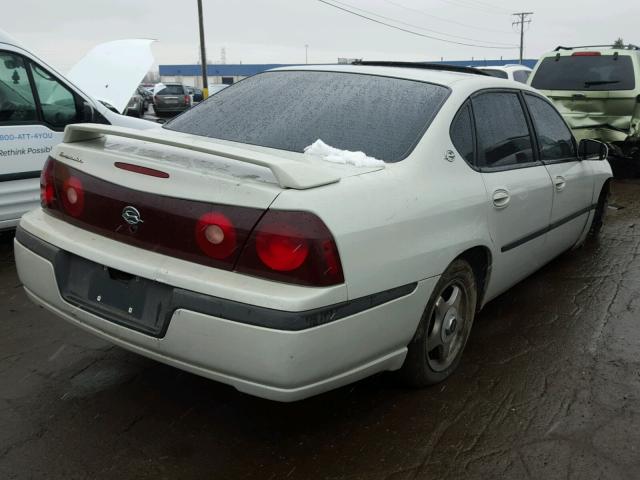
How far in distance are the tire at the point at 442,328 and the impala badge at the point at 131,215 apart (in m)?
1.26

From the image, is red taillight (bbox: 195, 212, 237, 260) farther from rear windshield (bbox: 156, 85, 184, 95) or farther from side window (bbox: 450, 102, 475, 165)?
rear windshield (bbox: 156, 85, 184, 95)

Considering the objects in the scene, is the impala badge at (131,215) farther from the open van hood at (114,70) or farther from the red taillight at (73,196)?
the open van hood at (114,70)

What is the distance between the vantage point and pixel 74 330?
11.6 ft

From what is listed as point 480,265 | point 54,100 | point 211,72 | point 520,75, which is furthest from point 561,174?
point 211,72

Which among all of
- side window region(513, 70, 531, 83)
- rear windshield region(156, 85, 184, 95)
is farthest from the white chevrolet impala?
rear windshield region(156, 85, 184, 95)

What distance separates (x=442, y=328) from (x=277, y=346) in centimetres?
112

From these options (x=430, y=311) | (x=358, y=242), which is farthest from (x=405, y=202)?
(x=430, y=311)

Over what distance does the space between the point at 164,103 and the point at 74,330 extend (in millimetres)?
25940

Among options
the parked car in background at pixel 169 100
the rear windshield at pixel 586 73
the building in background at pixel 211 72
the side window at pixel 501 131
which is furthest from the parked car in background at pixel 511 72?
the building in background at pixel 211 72

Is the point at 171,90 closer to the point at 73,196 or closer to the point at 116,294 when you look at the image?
the point at 73,196

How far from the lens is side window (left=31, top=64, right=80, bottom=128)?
5.07 meters

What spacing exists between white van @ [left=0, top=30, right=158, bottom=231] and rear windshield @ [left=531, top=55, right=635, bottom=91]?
24.3 feet

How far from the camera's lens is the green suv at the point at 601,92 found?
8.95m

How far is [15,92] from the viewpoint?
193 inches
